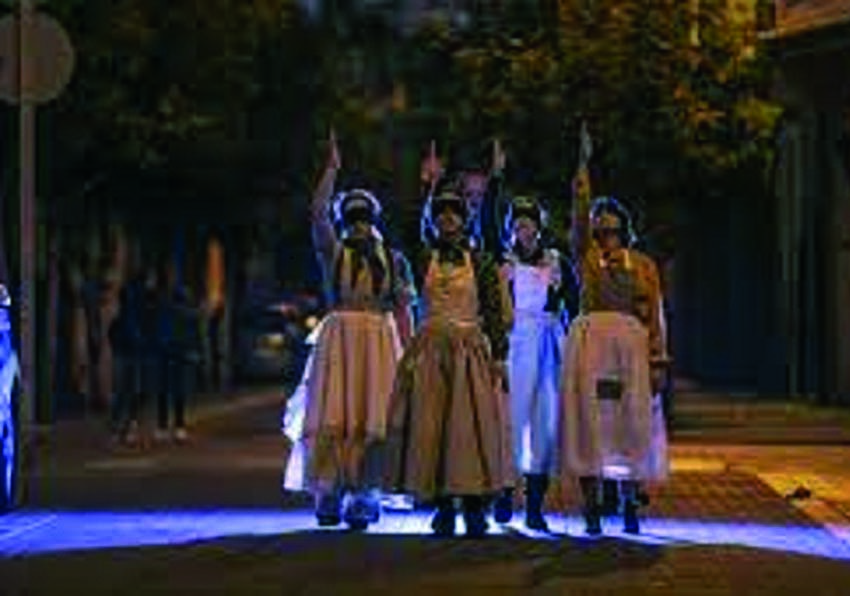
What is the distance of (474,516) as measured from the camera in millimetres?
14305

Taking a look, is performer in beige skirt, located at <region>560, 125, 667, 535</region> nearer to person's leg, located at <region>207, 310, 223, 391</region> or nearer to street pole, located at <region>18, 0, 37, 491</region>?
street pole, located at <region>18, 0, 37, 491</region>

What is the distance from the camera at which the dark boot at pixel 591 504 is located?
14.6m

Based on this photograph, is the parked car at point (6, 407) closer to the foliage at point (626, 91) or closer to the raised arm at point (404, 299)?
the raised arm at point (404, 299)

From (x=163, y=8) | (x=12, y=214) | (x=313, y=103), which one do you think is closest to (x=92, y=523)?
(x=12, y=214)

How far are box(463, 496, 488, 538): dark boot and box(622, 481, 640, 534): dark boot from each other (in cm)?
104

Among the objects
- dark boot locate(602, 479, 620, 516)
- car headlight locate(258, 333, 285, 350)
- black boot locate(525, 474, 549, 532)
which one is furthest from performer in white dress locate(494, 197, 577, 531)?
car headlight locate(258, 333, 285, 350)

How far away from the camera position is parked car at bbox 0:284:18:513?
1595 cm

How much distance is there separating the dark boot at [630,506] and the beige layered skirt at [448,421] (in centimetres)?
93

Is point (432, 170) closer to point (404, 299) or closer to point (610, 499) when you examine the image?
point (404, 299)

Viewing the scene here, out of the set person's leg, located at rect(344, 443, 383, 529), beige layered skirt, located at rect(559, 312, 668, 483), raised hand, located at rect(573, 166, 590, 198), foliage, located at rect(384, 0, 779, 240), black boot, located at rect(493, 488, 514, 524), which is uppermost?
foliage, located at rect(384, 0, 779, 240)

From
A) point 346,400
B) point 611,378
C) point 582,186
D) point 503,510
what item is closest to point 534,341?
point 611,378

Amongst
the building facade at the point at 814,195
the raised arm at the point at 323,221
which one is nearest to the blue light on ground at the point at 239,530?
the raised arm at the point at 323,221

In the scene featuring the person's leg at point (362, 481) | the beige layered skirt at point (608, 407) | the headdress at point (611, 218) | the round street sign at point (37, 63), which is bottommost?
the person's leg at point (362, 481)

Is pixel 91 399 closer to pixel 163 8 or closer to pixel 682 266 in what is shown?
pixel 163 8
